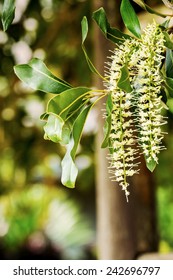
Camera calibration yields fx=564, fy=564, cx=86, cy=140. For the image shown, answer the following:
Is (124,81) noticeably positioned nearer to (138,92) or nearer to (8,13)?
(138,92)

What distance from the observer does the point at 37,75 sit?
33.4 inches

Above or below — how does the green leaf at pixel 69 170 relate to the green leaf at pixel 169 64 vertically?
below

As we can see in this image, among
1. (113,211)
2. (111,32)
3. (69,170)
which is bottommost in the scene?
(113,211)

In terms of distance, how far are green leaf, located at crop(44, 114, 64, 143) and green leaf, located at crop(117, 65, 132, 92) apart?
0.10 metres

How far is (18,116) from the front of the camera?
268cm

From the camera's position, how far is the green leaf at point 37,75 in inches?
33.2

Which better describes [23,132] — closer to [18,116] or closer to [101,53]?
[18,116]

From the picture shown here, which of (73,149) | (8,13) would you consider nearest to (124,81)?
(73,149)

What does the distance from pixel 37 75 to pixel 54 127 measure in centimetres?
11

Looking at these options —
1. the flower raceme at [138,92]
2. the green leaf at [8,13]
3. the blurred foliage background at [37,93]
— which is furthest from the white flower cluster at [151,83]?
the blurred foliage background at [37,93]

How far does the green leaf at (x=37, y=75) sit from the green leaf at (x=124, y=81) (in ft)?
0.51

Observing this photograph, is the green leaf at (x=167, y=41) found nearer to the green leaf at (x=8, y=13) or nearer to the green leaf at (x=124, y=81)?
the green leaf at (x=124, y=81)

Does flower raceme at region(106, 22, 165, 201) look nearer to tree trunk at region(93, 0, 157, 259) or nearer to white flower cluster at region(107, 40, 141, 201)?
white flower cluster at region(107, 40, 141, 201)

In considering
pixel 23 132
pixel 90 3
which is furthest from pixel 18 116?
pixel 90 3
